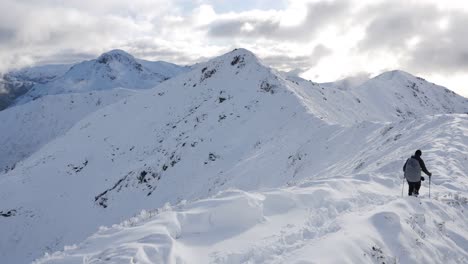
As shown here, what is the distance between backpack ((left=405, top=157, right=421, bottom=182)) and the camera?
1407 cm

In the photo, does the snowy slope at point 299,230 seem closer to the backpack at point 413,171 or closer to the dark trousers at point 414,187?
the dark trousers at point 414,187

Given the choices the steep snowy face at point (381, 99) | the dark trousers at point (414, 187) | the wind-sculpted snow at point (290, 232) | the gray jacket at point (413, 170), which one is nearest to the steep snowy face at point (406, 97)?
the steep snowy face at point (381, 99)

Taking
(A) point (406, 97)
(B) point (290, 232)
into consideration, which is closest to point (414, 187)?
(B) point (290, 232)

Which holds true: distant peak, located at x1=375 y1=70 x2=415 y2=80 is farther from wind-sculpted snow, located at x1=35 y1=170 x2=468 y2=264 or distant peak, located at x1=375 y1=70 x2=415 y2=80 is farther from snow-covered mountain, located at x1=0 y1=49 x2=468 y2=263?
wind-sculpted snow, located at x1=35 y1=170 x2=468 y2=264

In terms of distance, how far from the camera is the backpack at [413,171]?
1407 cm

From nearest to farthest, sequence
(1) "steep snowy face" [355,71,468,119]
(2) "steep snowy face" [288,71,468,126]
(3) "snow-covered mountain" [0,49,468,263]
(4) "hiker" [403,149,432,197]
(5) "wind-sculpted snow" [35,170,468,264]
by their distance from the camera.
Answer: (5) "wind-sculpted snow" [35,170,468,264], (3) "snow-covered mountain" [0,49,468,263], (4) "hiker" [403,149,432,197], (2) "steep snowy face" [288,71,468,126], (1) "steep snowy face" [355,71,468,119]

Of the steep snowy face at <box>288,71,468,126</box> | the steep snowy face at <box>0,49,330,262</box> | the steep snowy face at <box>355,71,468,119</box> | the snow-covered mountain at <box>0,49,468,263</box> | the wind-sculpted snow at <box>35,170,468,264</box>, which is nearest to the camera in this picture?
the wind-sculpted snow at <box>35,170,468,264</box>

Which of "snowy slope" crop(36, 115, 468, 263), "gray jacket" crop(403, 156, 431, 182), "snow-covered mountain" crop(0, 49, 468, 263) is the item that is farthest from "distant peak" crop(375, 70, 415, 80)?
"snowy slope" crop(36, 115, 468, 263)

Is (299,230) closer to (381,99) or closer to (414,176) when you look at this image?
(414,176)

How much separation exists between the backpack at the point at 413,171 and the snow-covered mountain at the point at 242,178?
103cm

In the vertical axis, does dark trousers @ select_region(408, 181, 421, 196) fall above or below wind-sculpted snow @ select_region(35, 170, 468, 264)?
above

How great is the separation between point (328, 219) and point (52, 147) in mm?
75992

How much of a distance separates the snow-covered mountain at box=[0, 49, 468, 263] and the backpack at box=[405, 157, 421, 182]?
1.03 m

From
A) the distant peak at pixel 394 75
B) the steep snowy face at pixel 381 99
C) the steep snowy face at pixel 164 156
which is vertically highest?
the distant peak at pixel 394 75
